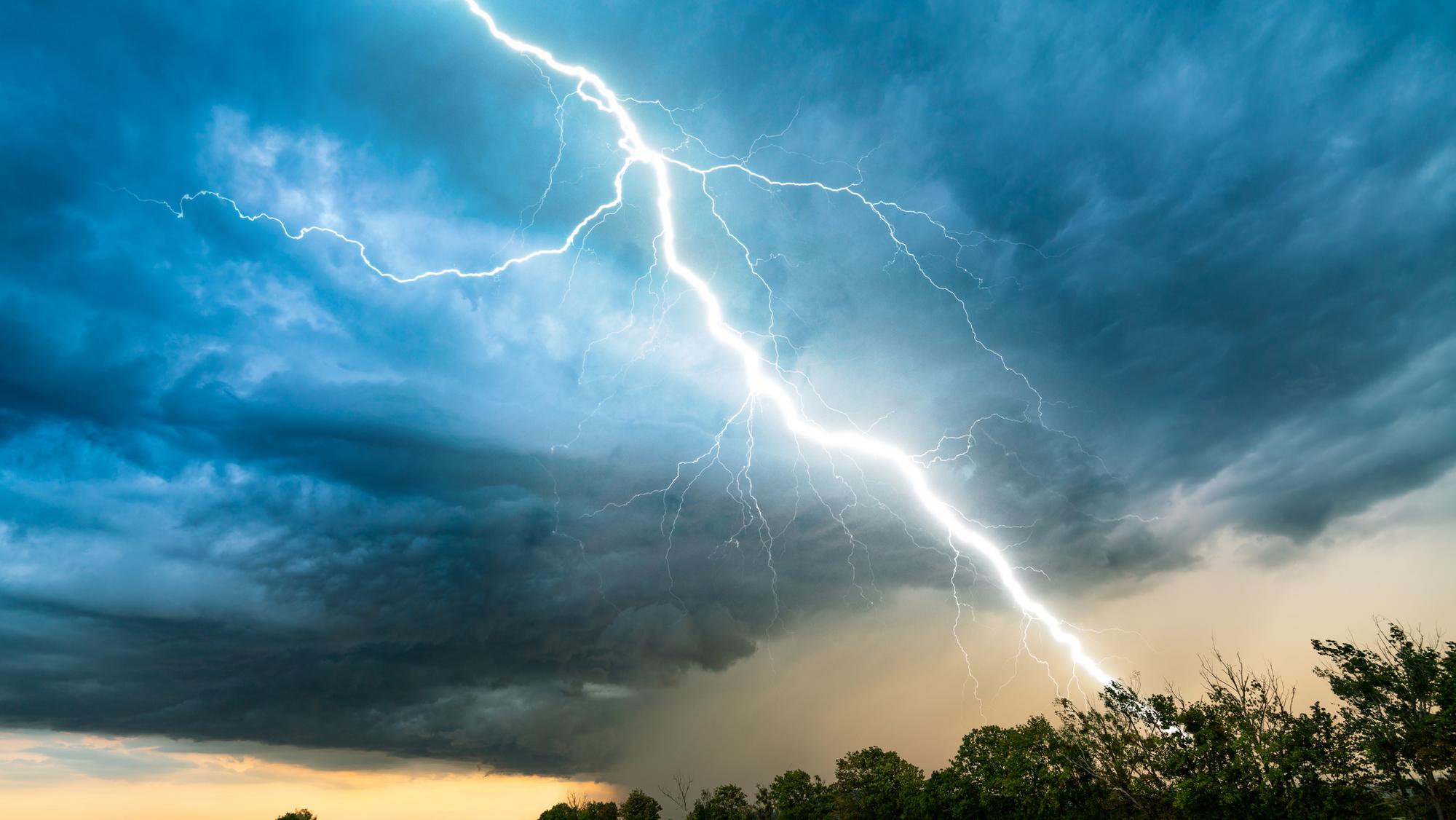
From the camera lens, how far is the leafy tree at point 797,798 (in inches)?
1825

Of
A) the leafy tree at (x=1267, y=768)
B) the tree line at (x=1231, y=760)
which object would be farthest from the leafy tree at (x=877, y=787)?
the leafy tree at (x=1267, y=768)

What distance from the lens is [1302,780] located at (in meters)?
24.4

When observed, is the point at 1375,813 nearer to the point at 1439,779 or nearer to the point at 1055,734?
the point at 1439,779

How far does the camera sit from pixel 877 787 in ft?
142

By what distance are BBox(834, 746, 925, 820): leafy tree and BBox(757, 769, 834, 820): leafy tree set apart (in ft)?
4.25

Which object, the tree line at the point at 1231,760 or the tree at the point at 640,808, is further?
the tree at the point at 640,808

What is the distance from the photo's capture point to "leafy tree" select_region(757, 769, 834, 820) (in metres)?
46.3

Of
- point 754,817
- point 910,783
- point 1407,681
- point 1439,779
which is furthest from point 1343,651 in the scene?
point 754,817

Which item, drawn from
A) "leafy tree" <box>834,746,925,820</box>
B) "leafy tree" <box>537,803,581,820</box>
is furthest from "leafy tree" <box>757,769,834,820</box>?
"leafy tree" <box>537,803,581,820</box>

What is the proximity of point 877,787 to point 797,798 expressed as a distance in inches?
283

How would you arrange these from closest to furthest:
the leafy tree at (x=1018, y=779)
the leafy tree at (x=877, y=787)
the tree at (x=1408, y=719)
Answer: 1. the tree at (x=1408, y=719)
2. the leafy tree at (x=1018, y=779)
3. the leafy tree at (x=877, y=787)

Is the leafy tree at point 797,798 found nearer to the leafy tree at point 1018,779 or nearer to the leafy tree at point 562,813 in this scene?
the leafy tree at point 1018,779

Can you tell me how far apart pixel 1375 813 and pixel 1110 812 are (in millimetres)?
10550

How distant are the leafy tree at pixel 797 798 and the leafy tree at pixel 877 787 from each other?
51.0 inches
